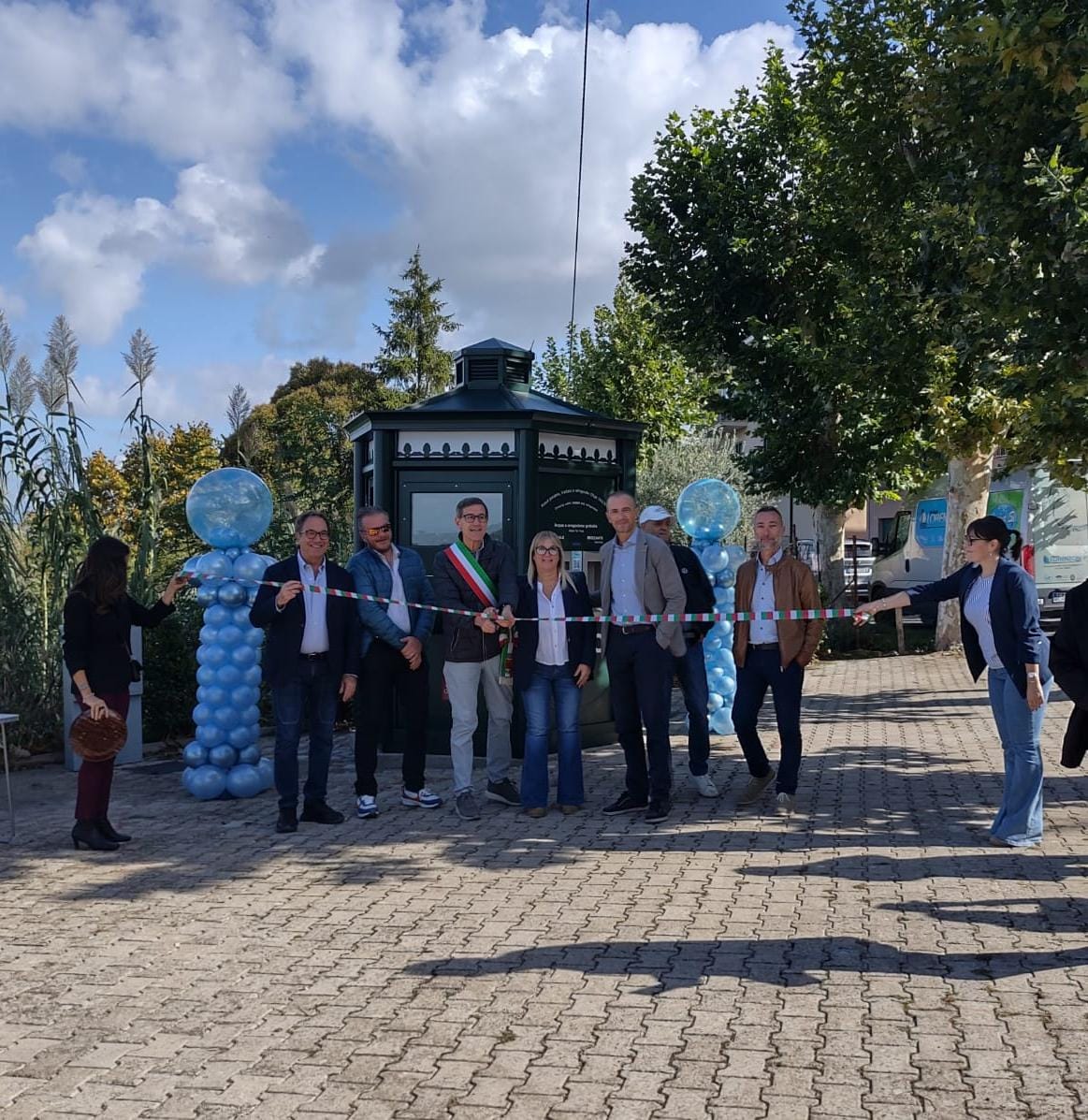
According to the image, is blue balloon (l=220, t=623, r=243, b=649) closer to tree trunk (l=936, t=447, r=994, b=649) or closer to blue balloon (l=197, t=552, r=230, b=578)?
blue balloon (l=197, t=552, r=230, b=578)

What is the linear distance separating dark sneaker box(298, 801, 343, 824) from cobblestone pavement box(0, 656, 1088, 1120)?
307 millimetres

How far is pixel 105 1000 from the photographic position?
442cm

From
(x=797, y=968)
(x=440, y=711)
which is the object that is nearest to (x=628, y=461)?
(x=440, y=711)

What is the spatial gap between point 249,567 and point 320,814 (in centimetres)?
210

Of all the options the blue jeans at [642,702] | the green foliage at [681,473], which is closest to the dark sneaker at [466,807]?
the blue jeans at [642,702]

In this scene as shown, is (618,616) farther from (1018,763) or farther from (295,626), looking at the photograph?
(1018,763)

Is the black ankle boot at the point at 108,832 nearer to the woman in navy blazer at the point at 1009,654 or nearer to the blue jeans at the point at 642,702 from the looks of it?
the blue jeans at the point at 642,702

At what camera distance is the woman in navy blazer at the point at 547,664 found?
752 cm

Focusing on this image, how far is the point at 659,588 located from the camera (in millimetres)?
7504

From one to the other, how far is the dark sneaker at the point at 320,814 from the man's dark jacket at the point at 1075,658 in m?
4.06

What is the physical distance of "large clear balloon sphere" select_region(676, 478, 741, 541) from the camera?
1066cm

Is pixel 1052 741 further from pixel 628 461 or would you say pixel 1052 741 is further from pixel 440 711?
pixel 440 711

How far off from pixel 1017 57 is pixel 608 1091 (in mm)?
5873

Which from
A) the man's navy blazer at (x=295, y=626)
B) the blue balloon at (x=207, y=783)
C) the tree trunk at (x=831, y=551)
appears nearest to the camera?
the man's navy blazer at (x=295, y=626)
